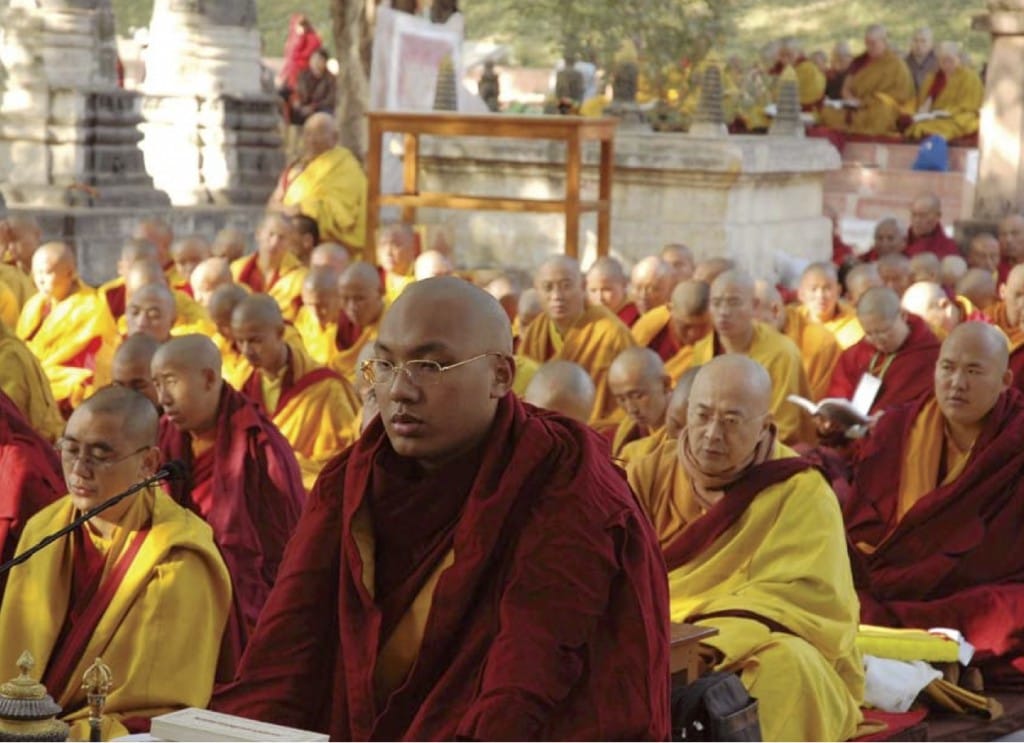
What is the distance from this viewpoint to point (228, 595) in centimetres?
527

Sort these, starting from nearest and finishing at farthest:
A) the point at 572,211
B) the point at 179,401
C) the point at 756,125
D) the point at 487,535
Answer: the point at 487,535 < the point at 179,401 < the point at 572,211 < the point at 756,125

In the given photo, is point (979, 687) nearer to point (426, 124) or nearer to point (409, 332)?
point (409, 332)

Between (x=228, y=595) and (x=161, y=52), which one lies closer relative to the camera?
(x=228, y=595)

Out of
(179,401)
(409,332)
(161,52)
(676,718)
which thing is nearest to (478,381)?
(409,332)

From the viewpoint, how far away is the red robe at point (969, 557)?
7.08 m

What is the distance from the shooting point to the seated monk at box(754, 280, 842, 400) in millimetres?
10648

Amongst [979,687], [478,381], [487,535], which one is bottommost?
[979,687]

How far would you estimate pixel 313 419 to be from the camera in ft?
29.2

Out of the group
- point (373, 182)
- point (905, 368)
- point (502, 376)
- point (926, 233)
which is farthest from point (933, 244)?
point (502, 376)

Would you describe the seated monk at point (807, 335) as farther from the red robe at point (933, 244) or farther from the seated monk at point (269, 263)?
the red robe at point (933, 244)

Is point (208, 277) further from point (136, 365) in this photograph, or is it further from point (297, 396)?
point (136, 365)

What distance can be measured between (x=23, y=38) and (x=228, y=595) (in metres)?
11.4

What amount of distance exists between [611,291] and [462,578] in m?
7.65

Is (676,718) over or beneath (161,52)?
beneath
